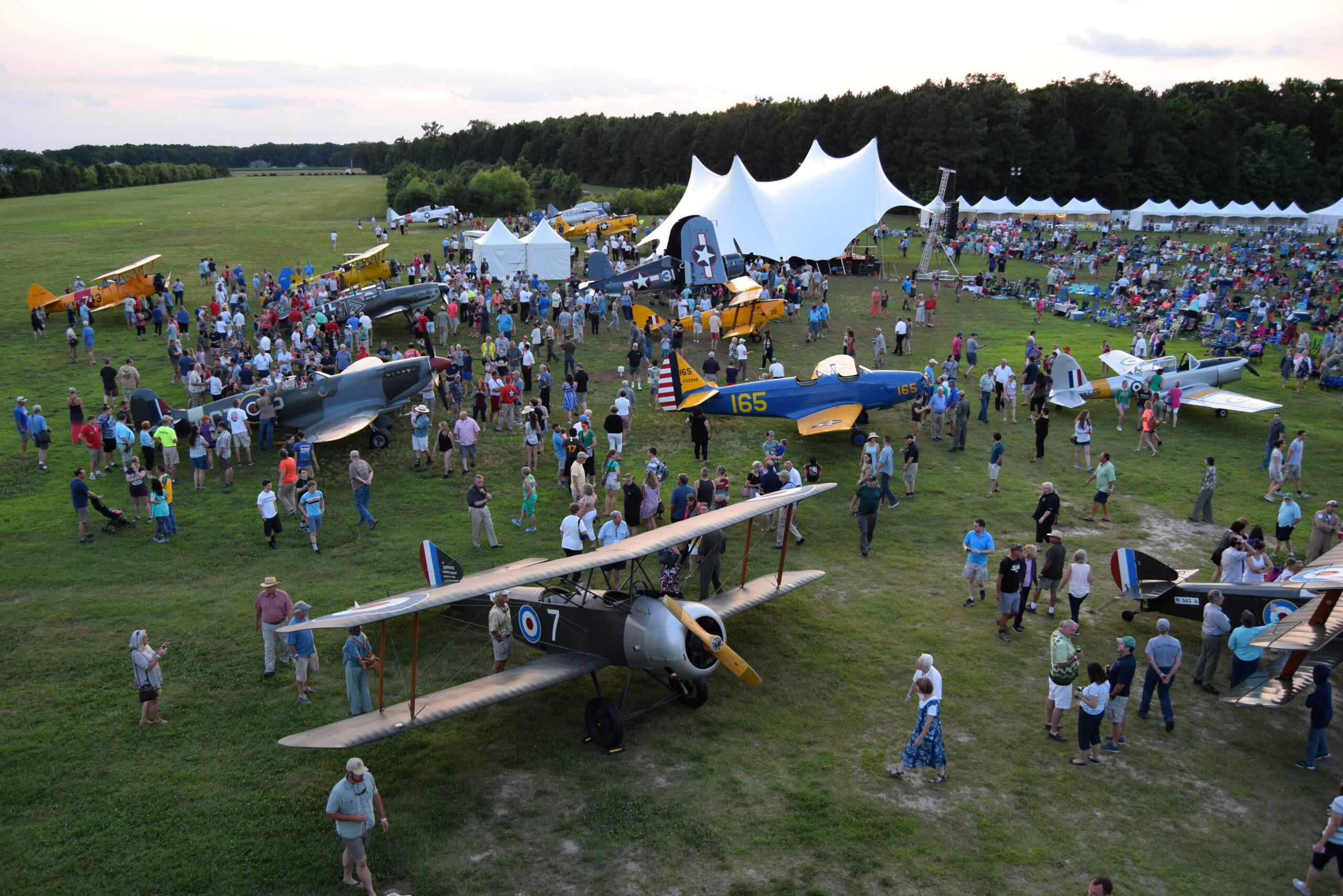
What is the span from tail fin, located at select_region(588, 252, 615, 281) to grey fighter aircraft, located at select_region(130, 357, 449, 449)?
11.8 metres

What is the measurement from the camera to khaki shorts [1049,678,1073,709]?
8219 millimetres

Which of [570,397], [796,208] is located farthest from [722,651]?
[796,208]

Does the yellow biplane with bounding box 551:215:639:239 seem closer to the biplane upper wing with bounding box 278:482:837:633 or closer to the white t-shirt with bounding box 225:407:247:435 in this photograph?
the white t-shirt with bounding box 225:407:247:435

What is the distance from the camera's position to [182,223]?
1987 inches

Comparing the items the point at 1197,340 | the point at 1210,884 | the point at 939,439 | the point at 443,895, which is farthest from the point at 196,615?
the point at 1197,340

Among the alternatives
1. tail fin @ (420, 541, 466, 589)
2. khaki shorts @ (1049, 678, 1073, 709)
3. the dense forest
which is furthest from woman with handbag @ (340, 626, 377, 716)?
the dense forest

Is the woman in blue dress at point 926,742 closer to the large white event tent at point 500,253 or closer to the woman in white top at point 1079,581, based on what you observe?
the woman in white top at point 1079,581

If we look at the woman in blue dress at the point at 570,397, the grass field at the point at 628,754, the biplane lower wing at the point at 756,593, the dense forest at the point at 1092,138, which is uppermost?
the dense forest at the point at 1092,138

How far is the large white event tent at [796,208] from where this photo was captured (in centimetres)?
3294

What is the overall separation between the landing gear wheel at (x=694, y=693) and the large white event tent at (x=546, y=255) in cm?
2557

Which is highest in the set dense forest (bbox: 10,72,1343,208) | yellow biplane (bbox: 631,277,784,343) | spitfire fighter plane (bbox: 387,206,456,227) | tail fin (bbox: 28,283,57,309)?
dense forest (bbox: 10,72,1343,208)

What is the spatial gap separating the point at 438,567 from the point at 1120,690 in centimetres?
792

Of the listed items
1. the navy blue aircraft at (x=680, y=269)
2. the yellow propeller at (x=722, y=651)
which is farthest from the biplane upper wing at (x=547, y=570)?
the navy blue aircraft at (x=680, y=269)

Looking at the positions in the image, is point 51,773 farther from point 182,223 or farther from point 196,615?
point 182,223
